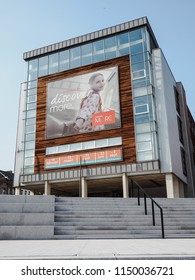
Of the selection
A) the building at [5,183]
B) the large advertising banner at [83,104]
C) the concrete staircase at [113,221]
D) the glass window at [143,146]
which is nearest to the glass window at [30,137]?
the large advertising banner at [83,104]

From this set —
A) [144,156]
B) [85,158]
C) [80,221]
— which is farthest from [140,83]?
[80,221]

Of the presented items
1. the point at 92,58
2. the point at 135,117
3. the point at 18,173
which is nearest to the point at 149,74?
the point at 135,117

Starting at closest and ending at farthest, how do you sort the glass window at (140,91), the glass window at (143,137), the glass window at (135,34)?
1. the glass window at (143,137)
2. the glass window at (140,91)
3. the glass window at (135,34)

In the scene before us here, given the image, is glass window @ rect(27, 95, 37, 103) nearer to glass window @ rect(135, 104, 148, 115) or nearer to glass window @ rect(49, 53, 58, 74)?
glass window @ rect(49, 53, 58, 74)

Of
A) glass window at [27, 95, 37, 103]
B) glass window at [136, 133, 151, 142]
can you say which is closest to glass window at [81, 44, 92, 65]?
glass window at [27, 95, 37, 103]

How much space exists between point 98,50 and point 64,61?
15.0ft

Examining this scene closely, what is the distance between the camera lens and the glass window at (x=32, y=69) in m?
35.1

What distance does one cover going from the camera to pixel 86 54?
1292 inches

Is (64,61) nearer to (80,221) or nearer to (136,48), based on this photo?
(136,48)

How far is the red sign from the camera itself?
29.2 metres

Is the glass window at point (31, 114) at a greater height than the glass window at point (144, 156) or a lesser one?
greater

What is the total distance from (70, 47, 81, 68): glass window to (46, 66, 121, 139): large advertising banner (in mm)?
1719

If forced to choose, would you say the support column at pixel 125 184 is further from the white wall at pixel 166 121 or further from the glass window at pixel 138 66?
the glass window at pixel 138 66

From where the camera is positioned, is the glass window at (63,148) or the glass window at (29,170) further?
the glass window at (29,170)
